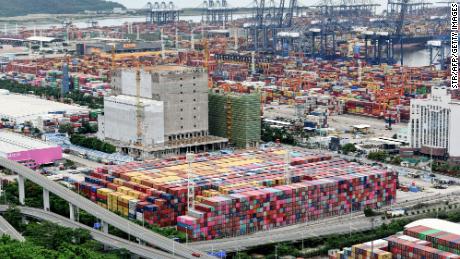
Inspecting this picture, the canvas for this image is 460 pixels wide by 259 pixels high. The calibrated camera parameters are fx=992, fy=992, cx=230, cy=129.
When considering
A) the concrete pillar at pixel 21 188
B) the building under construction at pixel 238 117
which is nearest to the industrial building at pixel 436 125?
the building under construction at pixel 238 117

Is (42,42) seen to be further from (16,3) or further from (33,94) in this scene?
(16,3)

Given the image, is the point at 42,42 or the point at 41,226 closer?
the point at 41,226

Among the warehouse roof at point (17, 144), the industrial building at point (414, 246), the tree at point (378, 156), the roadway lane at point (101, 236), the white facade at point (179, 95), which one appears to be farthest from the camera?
the white facade at point (179, 95)

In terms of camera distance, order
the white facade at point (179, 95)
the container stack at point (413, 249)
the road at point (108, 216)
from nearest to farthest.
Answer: the container stack at point (413, 249), the road at point (108, 216), the white facade at point (179, 95)

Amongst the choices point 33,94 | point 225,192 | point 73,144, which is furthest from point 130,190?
point 33,94

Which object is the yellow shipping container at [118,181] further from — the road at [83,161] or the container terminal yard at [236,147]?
the road at [83,161]

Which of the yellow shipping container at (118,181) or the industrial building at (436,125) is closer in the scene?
the yellow shipping container at (118,181)

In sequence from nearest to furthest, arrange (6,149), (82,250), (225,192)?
(82,250) < (225,192) < (6,149)
